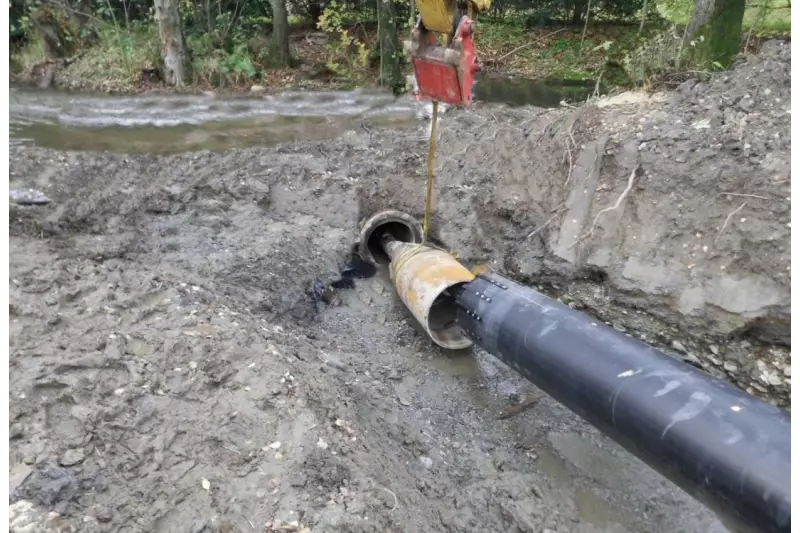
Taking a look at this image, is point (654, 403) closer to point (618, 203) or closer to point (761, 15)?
point (618, 203)

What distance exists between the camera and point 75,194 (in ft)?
21.6

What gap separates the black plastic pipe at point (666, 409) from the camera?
6.84 ft

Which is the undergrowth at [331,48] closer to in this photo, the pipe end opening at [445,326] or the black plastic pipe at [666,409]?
the pipe end opening at [445,326]

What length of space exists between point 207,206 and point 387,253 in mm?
2159

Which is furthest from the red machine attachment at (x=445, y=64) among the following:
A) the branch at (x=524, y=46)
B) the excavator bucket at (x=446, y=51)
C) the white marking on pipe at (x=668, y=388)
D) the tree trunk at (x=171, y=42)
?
the branch at (x=524, y=46)

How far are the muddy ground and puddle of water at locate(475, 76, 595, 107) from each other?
5.24 m

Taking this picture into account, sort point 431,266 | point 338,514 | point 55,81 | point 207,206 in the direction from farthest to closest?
point 55,81 < point 207,206 < point 431,266 < point 338,514

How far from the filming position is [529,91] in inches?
476

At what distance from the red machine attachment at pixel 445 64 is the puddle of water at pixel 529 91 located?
25.7 feet

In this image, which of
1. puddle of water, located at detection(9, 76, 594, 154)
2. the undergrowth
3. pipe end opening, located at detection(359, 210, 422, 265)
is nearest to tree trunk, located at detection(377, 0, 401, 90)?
puddle of water, located at detection(9, 76, 594, 154)

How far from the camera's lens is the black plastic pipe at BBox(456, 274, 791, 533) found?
2086mm

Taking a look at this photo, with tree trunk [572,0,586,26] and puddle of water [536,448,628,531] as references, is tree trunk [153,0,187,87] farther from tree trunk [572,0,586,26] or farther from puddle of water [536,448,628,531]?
puddle of water [536,448,628,531]

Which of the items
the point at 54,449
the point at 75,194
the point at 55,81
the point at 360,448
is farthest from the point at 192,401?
the point at 55,81

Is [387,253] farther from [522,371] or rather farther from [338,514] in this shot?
[338,514]
